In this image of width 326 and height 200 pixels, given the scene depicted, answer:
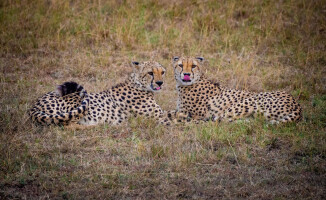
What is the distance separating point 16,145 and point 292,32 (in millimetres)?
5993

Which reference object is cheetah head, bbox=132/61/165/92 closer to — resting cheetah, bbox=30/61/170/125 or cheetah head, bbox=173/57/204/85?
resting cheetah, bbox=30/61/170/125

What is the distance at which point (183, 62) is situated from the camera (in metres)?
6.02

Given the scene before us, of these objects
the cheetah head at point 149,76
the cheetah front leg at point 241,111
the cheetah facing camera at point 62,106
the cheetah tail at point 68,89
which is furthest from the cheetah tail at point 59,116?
the cheetah front leg at point 241,111

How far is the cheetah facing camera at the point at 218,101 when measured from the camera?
18.3ft

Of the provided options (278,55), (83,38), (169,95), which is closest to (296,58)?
(278,55)

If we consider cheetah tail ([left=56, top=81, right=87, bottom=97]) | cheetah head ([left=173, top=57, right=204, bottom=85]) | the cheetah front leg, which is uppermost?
cheetah head ([left=173, top=57, right=204, bottom=85])

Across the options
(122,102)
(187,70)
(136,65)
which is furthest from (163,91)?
(122,102)

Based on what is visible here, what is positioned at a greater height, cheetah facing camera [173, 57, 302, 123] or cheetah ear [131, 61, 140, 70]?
cheetah ear [131, 61, 140, 70]

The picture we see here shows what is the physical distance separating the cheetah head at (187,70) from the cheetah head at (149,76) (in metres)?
0.30

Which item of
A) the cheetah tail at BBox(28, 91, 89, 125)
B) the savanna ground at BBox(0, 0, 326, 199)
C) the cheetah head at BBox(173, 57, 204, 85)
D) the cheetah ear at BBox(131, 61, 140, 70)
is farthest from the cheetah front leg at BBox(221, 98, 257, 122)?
the cheetah tail at BBox(28, 91, 89, 125)

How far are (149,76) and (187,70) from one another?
21.0 inches

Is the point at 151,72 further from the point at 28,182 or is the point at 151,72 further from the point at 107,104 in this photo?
the point at 28,182

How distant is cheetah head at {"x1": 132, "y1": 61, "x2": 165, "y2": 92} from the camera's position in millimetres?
5781

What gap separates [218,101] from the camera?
6.01 metres
